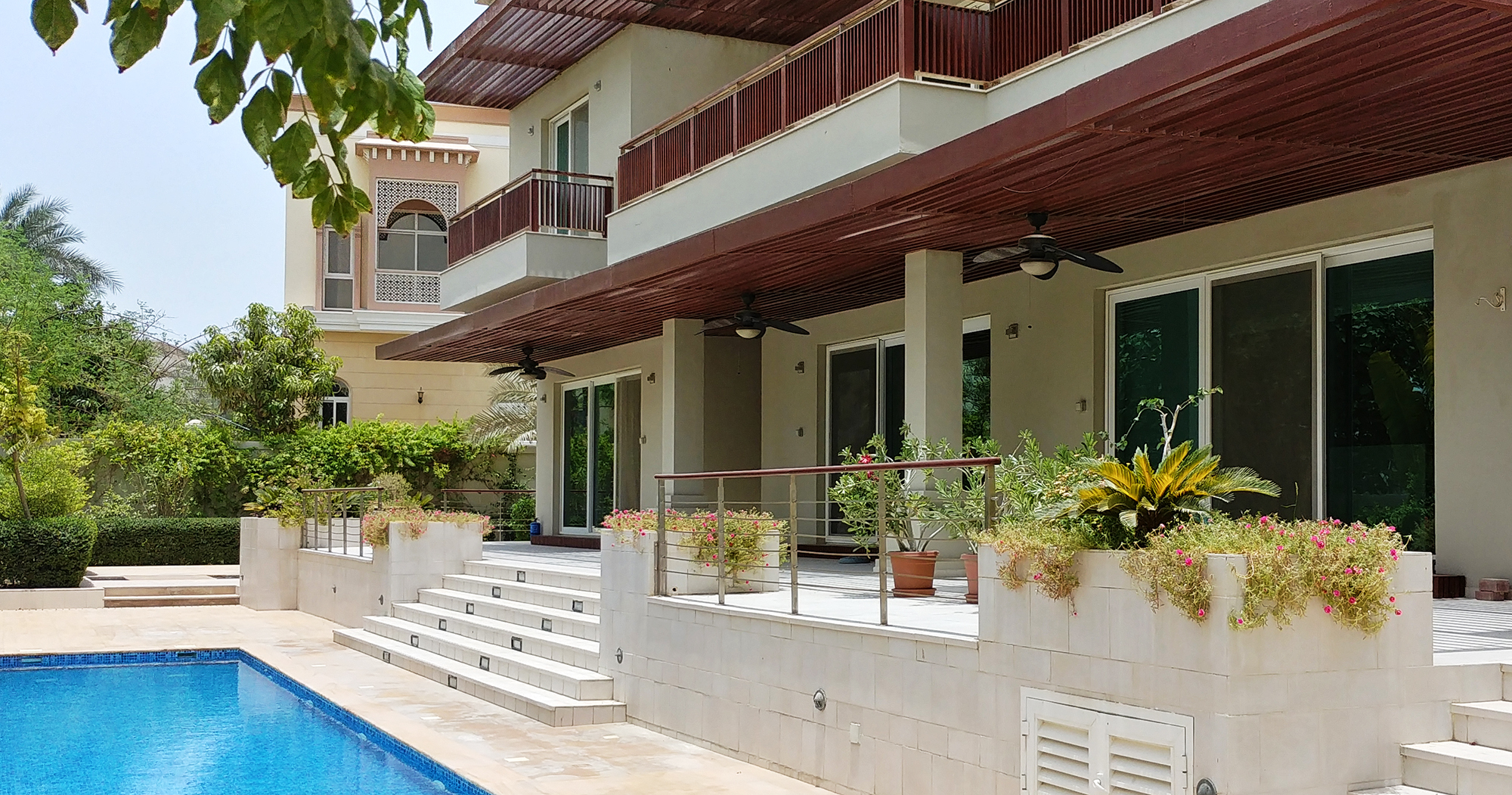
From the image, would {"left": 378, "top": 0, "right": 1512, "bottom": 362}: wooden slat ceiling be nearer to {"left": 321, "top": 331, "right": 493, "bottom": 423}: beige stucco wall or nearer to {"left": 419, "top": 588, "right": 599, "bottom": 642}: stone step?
{"left": 419, "top": 588, "right": 599, "bottom": 642}: stone step

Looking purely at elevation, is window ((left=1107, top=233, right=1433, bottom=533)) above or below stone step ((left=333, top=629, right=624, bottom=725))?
above

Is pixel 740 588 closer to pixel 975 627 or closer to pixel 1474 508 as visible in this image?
pixel 975 627

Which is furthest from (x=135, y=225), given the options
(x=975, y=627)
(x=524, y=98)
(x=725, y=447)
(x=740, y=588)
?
(x=975, y=627)

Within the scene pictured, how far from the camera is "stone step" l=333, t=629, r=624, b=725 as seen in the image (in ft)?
35.0

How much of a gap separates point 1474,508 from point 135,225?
4335 centimetres

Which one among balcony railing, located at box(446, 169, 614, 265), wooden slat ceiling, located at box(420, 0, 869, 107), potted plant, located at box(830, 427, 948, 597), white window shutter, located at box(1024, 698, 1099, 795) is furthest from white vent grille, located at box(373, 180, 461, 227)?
white window shutter, located at box(1024, 698, 1099, 795)

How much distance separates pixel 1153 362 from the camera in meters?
12.4

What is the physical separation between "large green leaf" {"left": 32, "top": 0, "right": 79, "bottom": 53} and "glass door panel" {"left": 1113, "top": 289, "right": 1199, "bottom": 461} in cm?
1003

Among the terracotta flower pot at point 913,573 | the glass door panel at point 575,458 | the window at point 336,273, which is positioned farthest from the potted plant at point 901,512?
the window at point 336,273

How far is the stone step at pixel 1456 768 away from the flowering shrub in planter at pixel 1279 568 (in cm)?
56

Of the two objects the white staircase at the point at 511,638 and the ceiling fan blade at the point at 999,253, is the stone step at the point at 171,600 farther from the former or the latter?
the ceiling fan blade at the point at 999,253

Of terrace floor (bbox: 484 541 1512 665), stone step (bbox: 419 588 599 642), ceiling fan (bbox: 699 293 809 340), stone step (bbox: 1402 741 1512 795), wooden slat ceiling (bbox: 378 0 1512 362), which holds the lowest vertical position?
stone step (bbox: 419 588 599 642)

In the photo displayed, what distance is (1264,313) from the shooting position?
1134cm

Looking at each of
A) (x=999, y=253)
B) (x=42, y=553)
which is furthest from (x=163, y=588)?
(x=999, y=253)
